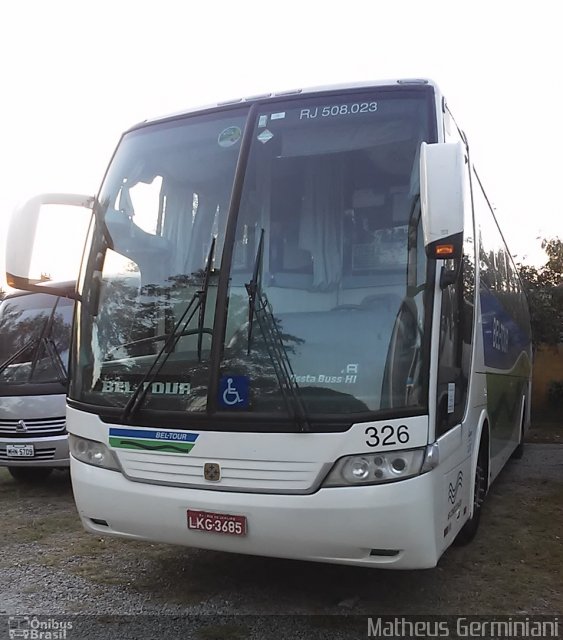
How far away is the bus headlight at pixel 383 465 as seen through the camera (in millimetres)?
3547

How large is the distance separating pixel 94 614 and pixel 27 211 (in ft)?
8.72

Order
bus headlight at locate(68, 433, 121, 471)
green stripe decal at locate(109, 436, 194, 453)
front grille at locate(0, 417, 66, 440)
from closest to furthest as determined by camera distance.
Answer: green stripe decal at locate(109, 436, 194, 453)
bus headlight at locate(68, 433, 121, 471)
front grille at locate(0, 417, 66, 440)

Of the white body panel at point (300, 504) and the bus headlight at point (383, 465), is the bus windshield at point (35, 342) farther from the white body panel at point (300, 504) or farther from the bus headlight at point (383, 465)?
the bus headlight at point (383, 465)

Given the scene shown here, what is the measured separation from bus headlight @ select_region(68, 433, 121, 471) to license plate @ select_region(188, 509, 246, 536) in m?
0.62

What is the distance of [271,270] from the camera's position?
4.00 m

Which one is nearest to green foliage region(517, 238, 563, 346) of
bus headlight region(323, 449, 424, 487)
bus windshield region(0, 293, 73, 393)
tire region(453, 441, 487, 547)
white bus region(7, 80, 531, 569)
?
tire region(453, 441, 487, 547)

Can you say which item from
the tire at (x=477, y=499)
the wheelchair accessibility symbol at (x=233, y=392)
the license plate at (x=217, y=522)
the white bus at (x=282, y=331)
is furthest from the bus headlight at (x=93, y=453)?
the tire at (x=477, y=499)

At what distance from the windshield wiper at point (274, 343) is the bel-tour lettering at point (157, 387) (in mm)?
473

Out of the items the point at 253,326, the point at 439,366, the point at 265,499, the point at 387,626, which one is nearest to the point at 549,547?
the point at 387,626

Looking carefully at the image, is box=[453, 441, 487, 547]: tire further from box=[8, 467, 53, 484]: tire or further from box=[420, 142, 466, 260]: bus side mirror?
box=[8, 467, 53, 484]: tire

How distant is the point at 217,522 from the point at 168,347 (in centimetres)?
108

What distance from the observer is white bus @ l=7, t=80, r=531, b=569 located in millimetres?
3580

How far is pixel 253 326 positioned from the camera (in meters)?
3.86

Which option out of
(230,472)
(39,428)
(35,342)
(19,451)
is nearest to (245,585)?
(230,472)
